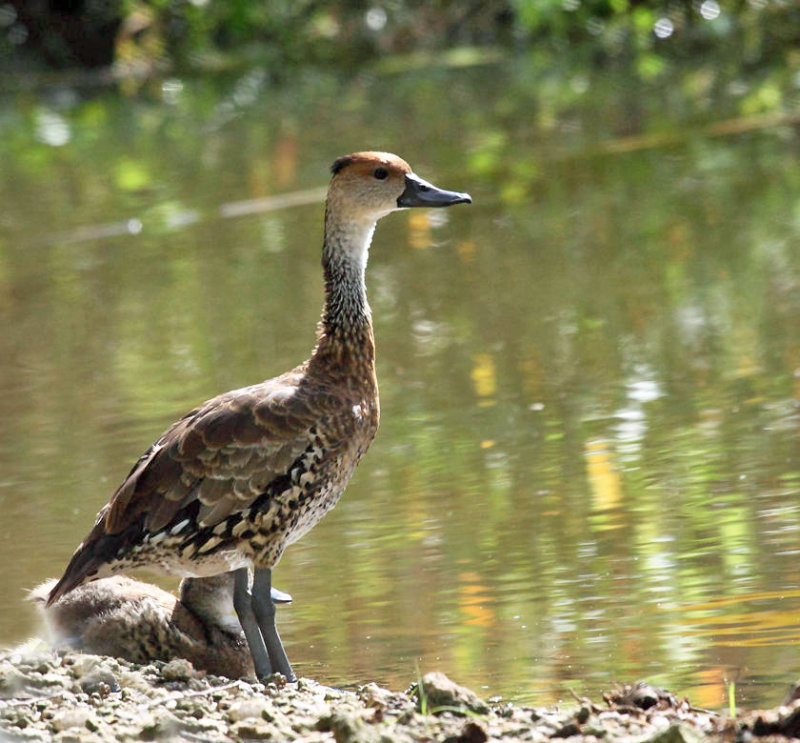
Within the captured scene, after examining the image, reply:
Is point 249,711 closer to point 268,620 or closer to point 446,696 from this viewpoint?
point 446,696

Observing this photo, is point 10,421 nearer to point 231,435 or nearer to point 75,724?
point 231,435

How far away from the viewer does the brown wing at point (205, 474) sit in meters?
5.29

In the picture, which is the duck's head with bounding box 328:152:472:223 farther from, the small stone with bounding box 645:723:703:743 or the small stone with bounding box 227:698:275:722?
the small stone with bounding box 645:723:703:743

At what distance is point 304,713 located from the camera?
443cm

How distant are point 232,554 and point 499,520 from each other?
1201 millimetres

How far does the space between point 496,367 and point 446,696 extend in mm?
3934

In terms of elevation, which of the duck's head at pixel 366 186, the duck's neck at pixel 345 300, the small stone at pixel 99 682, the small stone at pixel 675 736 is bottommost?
the small stone at pixel 99 682

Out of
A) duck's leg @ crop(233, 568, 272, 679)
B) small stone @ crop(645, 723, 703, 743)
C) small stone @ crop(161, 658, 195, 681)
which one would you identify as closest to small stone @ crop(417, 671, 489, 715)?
small stone @ crop(645, 723, 703, 743)

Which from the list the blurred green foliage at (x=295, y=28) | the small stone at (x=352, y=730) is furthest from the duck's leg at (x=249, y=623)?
the blurred green foliage at (x=295, y=28)

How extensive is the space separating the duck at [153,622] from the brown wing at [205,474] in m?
0.24

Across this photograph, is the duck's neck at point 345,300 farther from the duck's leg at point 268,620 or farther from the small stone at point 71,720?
the small stone at point 71,720

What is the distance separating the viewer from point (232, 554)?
5320 mm

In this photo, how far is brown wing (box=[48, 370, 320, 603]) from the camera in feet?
17.4

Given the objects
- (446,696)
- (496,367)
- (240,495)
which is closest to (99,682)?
(240,495)
